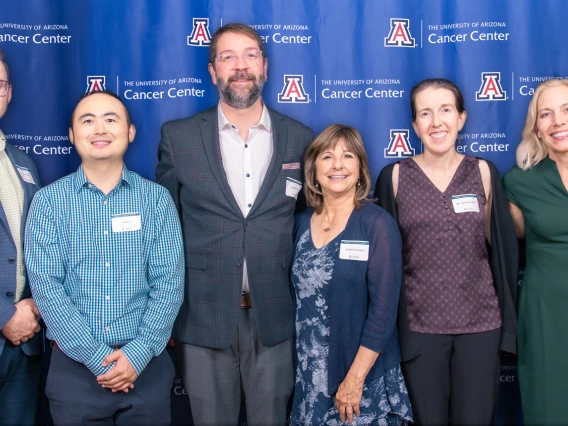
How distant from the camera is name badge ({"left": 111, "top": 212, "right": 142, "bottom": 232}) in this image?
2.21m

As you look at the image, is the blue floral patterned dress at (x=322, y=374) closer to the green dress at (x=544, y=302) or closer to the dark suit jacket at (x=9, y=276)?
the green dress at (x=544, y=302)

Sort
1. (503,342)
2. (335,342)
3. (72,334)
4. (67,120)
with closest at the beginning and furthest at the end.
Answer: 1. (72,334)
2. (335,342)
3. (503,342)
4. (67,120)

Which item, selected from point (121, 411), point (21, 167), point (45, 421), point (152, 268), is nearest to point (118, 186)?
point (152, 268)

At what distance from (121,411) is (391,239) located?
4.15 feet

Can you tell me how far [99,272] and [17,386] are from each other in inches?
27.7

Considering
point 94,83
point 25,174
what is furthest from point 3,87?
point 94,83

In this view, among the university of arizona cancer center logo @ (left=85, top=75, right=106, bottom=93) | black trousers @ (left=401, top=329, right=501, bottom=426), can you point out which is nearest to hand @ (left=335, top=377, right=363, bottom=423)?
black trousers @ (left=401, top=329, right=501, bottom=426)

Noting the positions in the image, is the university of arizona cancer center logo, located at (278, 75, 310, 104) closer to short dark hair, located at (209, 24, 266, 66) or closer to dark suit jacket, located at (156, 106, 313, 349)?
short dark hair, located at (209, 24, 266, 66)

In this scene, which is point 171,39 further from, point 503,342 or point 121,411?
point 503,342

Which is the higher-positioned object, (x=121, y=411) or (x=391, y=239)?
(x=391, y=239)

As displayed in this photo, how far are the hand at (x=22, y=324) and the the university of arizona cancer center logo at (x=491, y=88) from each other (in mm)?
2565

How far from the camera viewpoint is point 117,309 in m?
2.16

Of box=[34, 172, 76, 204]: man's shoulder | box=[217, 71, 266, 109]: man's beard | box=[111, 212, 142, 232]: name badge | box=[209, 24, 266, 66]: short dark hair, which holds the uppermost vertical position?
box=[209, 24, 266, 66]: short dark hair

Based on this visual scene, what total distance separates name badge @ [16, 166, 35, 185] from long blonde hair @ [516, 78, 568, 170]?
7.42 ft
